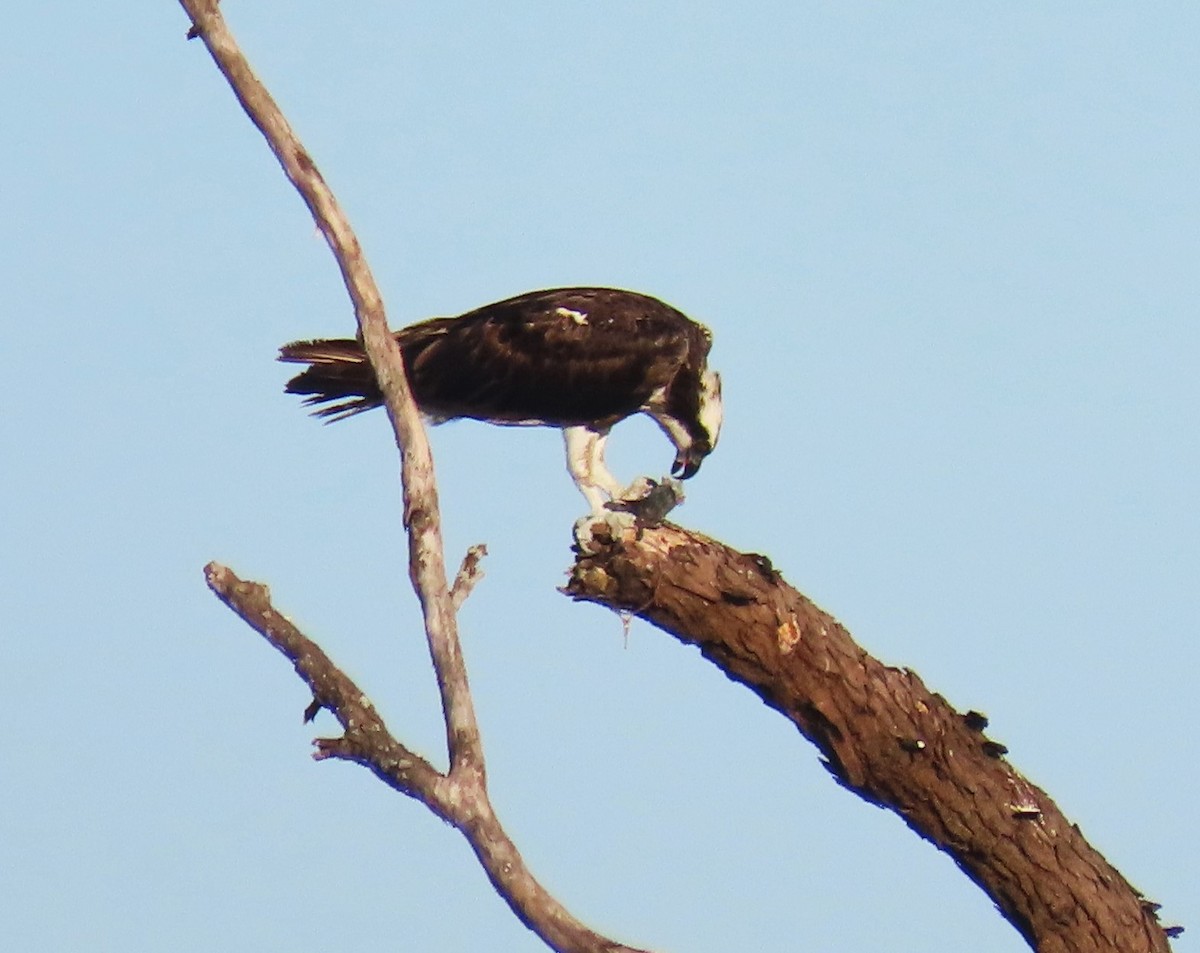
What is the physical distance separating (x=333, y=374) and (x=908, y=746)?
3.85 metres

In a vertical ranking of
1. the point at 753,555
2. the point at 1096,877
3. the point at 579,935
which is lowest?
the point at 579,935

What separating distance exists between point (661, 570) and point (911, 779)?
4.53 feet

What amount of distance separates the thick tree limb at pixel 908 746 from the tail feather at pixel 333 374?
2530mm

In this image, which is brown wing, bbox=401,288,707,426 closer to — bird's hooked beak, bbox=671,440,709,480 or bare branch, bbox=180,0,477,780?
bird's hooked beak, bbox=671,440,709,480

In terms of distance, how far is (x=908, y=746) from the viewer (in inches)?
321

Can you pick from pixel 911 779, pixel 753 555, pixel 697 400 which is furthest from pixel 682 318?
pixel 911 779

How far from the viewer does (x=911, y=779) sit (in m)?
8.22

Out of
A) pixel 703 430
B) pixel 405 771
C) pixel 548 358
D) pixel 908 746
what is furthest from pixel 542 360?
pixel 405 771

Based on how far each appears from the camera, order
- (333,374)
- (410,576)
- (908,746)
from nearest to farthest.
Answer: (410,576) → (908,746) → (333,374)

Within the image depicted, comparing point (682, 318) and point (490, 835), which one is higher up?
point (682, 318)

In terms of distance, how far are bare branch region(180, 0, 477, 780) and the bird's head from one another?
3.94 metres

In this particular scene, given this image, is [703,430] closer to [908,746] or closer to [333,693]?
[908,746]

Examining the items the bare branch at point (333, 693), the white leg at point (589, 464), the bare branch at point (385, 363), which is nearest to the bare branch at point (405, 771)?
the bare branch at point (333, 693)

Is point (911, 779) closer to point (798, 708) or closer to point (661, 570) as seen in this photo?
point (798, 708)
